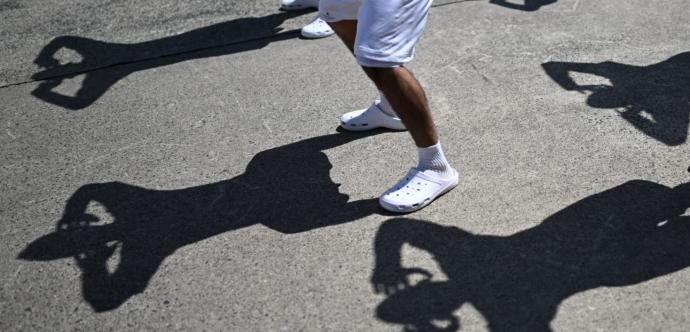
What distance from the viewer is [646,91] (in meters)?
4.14

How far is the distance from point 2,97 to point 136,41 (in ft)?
3.14

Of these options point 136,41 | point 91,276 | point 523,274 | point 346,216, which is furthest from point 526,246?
point 136,41

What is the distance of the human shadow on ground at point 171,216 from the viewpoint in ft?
9.86

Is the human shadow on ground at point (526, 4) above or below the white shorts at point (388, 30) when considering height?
below

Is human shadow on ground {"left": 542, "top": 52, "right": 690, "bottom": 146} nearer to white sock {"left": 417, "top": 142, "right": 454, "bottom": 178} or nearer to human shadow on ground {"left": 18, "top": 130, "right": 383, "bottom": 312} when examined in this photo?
white sock {"left": 417, "top": 142, "right": 454, "bottom": 178}

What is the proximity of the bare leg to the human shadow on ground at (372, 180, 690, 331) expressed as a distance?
389 mm

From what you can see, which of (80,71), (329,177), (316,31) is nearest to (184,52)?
(80,71)

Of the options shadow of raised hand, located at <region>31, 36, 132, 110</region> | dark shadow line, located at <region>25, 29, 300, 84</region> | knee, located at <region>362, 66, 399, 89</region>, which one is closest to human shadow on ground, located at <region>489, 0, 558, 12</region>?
dark shadow line, located at <region>25, 29, 300, 84</region>

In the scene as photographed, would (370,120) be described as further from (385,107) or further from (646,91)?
(646,91)

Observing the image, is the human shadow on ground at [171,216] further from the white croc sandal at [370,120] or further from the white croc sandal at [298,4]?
the white croc sandal at [298,4]

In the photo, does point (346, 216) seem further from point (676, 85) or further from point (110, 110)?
point (676, 85)

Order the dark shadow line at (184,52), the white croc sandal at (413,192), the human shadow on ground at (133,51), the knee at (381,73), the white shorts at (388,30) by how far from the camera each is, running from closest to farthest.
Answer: the white shorts at (388,30) < the knee at (381,73) < the white croc sandal at (413,192) < the human shadow on ground at (133,51) < the dark shadow line at (184,52)

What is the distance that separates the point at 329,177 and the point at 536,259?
1.09m

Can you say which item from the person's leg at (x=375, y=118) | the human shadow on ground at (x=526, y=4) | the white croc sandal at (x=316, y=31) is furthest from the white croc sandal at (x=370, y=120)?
the human shadow on ground at (x=526, y=4)
